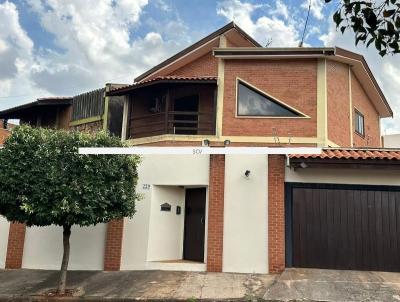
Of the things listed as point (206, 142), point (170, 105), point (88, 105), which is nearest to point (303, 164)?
point (206, 142)

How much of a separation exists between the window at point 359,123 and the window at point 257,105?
3.61 metres

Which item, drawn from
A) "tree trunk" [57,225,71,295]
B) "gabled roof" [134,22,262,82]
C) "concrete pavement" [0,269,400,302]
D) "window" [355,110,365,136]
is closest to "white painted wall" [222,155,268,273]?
"concrete pavement" [0,269,400,302]

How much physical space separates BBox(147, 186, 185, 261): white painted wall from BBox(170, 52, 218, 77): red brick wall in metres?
3.94

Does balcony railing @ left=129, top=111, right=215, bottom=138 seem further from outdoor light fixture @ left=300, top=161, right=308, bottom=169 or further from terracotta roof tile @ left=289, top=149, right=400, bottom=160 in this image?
terracotta roof tile @ left=289, top=149, right=400, bottom=160

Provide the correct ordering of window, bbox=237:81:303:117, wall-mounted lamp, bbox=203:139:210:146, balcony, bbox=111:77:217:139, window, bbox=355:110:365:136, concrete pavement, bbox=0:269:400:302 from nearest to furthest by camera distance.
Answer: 1. concrete pavement, bbox=0:269:400:302
2. wall-mounted lamp, bbox=203:139:210:146
3. window, bbox=237:81:303:117
4. balcony, bbox=111:77:217:139
5. window, bbox=355:110:365:136

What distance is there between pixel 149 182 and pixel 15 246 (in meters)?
4.29

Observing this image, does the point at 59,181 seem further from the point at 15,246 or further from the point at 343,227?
the point at 343,227

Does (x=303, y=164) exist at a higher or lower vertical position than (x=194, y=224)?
higher

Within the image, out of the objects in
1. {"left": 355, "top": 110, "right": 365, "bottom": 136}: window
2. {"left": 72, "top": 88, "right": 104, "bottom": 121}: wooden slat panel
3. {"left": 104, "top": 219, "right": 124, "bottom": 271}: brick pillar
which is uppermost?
{"left": 72, "top": 88, "right": 104, "bottom": 121}: wooden slat panel

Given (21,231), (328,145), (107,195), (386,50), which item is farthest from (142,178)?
(386,50)

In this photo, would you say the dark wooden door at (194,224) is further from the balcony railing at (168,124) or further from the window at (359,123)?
the window at (359,123)

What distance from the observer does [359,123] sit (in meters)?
15.0

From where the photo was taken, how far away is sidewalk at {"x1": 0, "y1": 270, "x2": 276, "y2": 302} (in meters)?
9.17

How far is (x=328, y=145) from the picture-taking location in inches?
472
